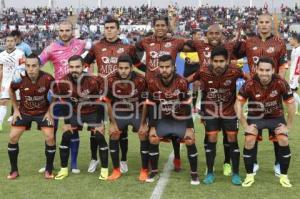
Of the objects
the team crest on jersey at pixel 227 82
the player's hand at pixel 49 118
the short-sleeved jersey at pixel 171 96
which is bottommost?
the player's hand at pixel 49 118

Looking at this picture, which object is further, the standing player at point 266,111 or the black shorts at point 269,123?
the black shorts at point 269,123

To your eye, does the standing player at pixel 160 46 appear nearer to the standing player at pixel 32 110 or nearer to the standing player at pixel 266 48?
the standing player at pixel 266 48

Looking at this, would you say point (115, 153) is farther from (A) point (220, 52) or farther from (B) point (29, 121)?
(A) point (220, 52)

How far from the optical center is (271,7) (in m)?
48.9

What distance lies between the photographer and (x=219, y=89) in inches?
259

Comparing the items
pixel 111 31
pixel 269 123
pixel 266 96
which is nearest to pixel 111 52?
pixel 111 31

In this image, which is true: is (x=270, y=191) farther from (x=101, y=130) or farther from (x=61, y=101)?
(x=61, y=101)

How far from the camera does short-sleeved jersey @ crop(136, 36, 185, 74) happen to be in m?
7.12

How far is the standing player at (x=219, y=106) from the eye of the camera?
6.50 meters

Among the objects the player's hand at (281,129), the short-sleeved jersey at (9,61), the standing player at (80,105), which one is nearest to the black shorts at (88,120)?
the standing player at (80,105)

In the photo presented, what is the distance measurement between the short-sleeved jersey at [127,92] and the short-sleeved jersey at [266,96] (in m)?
1.41

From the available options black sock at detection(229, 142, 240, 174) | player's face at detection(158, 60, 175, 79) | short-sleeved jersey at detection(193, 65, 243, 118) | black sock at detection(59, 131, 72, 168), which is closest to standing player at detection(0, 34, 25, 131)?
black sock at detection(59, 131, 72, 168)

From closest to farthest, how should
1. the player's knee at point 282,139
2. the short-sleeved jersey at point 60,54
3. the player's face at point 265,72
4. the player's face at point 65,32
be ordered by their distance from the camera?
the player's face at point 265,72 < the player's knee at point 282,139 < the player's face at point 65,32 < the short-sleeved jersey at point 60,54

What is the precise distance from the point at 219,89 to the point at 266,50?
3.13 feet
